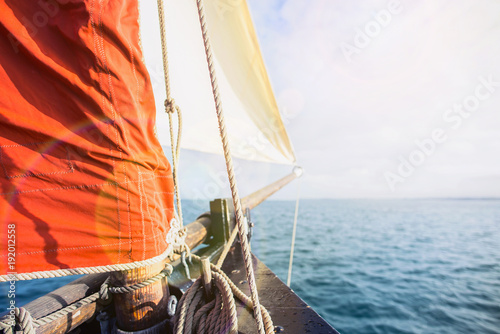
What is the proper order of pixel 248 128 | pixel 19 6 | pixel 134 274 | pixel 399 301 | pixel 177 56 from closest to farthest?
pixel 19 6 → pixel 134 274 → pixel 177 56 → pixel 248 128 → pixel 399 301

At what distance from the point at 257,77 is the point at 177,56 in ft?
Answer: 4.80

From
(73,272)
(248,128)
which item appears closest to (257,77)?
(248,128)

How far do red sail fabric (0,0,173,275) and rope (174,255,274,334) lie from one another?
1.23 ft

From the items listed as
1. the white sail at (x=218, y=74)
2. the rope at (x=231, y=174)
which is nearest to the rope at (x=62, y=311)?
the rope at (x=231, y=174)

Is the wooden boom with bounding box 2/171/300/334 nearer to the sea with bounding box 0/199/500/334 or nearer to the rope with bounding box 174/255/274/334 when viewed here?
the rope with bounding box 174/255/274/334

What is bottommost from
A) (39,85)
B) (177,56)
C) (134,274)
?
(134,274)

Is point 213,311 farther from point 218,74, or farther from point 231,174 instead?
point 218,74

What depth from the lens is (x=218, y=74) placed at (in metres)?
3.70

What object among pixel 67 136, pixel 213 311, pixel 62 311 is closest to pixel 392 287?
pixel 213 311

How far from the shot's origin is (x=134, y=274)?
3.63 feet

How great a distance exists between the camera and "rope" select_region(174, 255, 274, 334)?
105 cm

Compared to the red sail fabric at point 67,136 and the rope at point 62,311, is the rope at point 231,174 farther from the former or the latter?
the rope at point 62,311

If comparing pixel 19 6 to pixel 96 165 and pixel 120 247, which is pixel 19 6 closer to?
pixel 96 165

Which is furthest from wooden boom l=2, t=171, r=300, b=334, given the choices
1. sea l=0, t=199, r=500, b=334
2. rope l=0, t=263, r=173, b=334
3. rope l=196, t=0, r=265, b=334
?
sea l=0, t=199, r=500, b=334
